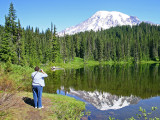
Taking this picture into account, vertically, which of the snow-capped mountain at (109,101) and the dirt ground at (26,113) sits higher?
the dirt ground at (26,113)

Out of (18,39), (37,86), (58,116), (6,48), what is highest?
(18,39)

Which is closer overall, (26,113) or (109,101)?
(26,113)

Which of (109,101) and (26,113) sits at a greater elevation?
(26,113)

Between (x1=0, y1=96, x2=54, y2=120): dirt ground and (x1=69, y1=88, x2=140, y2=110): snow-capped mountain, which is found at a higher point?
(x1=0, y1=96, x2=54, y2=120): dirt ground

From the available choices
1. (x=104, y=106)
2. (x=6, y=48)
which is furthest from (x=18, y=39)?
(x=104, y=106)

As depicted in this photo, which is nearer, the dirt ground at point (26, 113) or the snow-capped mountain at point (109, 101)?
the dirt ground at point (26, 113)

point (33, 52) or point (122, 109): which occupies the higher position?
point (33, 52)

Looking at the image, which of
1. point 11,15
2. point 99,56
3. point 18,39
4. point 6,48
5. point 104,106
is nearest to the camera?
point 104,106

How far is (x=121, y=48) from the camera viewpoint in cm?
11838

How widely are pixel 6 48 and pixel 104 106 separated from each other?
29.8 meters

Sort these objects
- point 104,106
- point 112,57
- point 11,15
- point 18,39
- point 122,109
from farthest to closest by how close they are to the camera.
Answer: point 112,57, point 18,39, point 11,15, point 104,106, point 122,109

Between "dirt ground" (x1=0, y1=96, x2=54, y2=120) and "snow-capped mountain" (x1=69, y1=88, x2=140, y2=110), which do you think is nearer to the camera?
"dirt ground" (x1=0, y1=96, x2=54, y2=120)

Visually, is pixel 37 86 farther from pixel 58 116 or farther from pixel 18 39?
pixel 18 39

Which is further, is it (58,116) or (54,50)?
(54,50)
